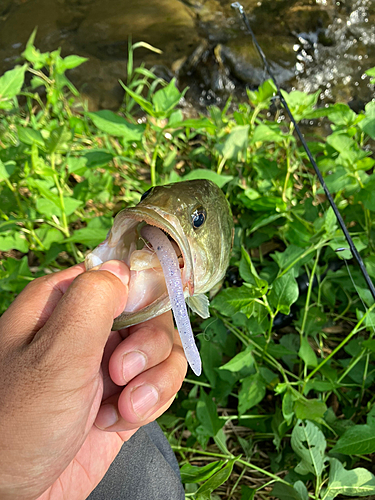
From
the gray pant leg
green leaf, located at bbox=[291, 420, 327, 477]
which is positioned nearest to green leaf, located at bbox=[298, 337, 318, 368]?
green leaf, located at bbox=[291, 420, 327, 477]

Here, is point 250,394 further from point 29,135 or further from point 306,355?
point 29,135

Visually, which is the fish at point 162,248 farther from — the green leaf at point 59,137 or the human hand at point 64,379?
the green leaf at point 59,137

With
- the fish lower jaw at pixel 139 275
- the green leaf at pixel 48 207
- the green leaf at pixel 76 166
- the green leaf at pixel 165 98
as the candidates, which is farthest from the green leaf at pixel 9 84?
the fish lower jaw at pixel 139 275

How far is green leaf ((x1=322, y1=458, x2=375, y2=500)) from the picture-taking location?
1.47 metres

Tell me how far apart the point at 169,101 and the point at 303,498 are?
198cm

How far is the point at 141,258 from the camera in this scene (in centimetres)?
128

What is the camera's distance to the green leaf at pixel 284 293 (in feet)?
5.53

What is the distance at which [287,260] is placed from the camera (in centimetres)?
200

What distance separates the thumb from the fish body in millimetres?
135

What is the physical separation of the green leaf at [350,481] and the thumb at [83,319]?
1059 millimetres

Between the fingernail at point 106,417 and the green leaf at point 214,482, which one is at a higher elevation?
the fingernail at point 106,417

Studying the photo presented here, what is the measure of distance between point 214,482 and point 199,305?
63cm

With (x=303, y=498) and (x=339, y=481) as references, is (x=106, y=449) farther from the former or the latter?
(x=339, y=481)

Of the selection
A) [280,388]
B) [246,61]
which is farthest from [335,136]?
[246,61]
